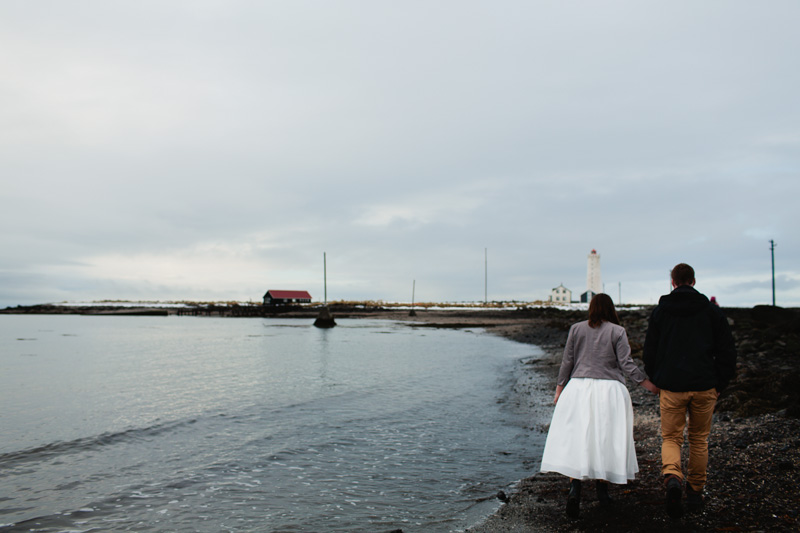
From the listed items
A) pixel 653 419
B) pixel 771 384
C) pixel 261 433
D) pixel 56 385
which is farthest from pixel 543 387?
pixel 56 385

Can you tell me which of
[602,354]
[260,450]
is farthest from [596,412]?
[260,450]

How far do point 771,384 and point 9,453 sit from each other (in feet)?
56.8

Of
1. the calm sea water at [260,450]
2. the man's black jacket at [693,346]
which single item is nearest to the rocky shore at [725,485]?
the calm sea water at [260,450]

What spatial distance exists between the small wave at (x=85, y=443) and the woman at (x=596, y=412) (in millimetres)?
11303

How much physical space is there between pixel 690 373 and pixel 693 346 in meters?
0.32

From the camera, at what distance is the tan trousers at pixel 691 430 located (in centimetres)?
568

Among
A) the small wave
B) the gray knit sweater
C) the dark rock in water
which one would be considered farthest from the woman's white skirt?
the dark rock in water

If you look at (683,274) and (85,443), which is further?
(85,443)

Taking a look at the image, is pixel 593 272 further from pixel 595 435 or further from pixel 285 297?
pixel 595 435

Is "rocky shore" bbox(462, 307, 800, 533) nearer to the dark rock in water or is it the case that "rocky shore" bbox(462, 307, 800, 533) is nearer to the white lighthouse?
the dark rock in water

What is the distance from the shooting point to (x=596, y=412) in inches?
223

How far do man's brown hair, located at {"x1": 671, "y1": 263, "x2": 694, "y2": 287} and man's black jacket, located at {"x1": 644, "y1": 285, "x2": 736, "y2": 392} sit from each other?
0.10 metres

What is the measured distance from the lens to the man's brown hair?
5.91m

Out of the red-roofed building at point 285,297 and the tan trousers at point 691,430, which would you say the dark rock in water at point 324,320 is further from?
the red-roofed building at point 285,297
